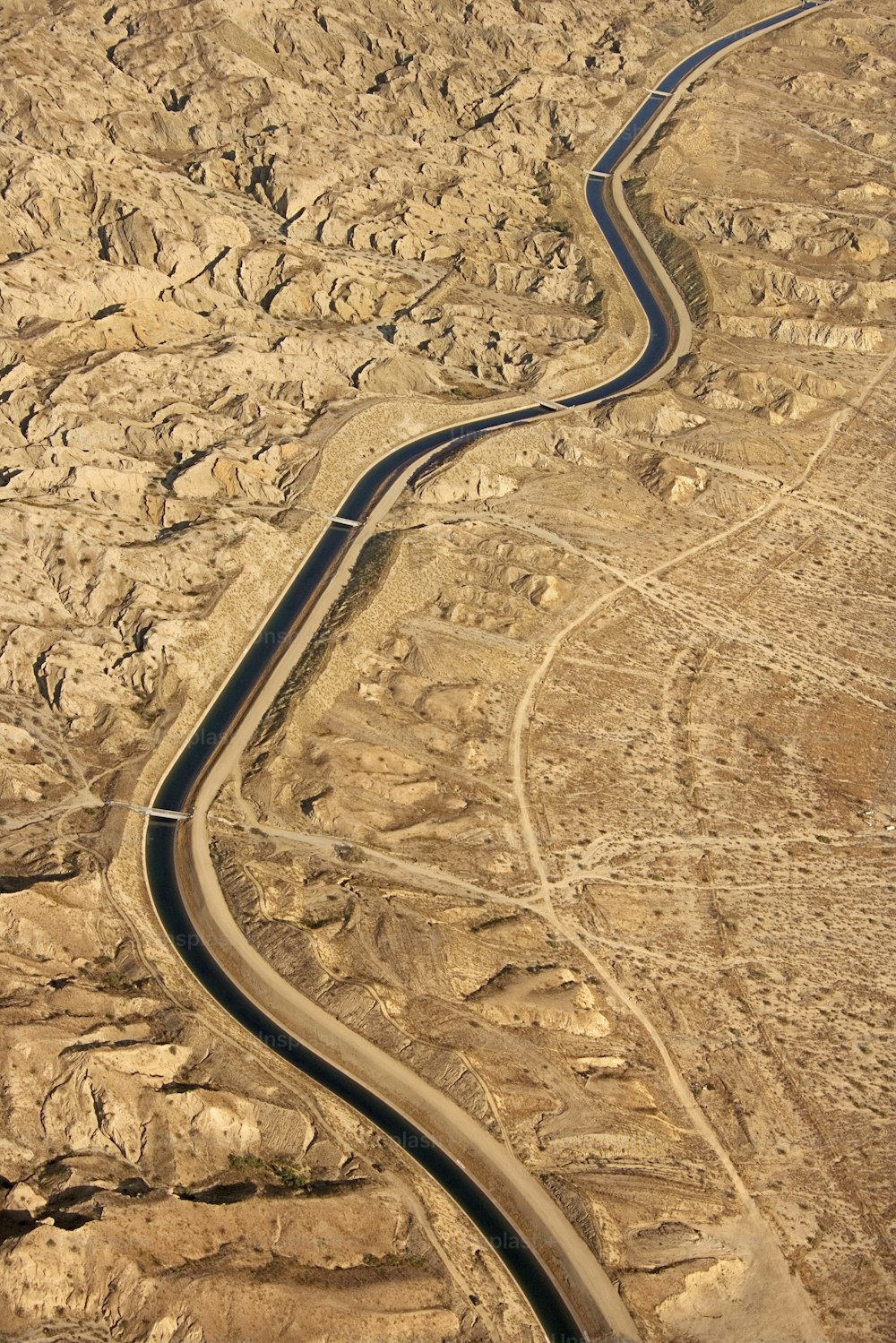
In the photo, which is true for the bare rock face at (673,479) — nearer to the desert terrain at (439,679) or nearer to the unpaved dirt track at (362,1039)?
the desert terrain at (439,679)

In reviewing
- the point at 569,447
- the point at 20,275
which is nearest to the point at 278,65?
the point at 20,275

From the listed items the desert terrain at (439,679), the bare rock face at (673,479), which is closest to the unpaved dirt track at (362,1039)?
the desert terrain at (439,679)

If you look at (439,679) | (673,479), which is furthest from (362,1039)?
(673,479)

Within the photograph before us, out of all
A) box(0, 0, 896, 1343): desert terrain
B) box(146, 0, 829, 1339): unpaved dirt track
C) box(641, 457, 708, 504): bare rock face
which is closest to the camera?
box(146, 0, 829, 1339): unpaved dirt track

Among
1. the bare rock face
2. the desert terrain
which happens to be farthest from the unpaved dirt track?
the bare rock face

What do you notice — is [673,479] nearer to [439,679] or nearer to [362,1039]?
[439,679]

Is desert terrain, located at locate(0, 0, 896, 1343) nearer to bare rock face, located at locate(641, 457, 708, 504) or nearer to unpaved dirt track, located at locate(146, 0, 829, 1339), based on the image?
bare rock face, located at locate(641, 457, 708, 504)

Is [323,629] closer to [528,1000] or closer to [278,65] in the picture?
[528,1000]

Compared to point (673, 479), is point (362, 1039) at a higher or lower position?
lower
